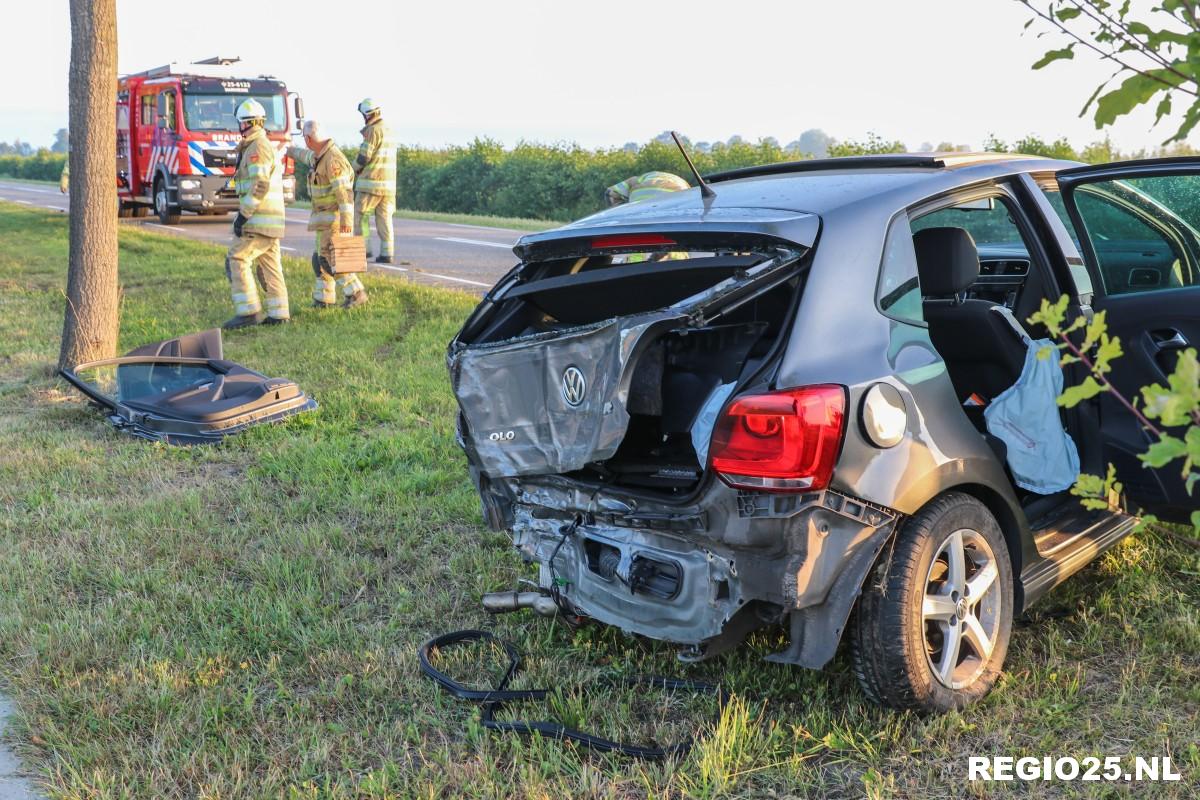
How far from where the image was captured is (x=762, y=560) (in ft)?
9.04

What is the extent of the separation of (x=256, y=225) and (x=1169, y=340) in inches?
314

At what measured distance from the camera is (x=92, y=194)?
25.2ft

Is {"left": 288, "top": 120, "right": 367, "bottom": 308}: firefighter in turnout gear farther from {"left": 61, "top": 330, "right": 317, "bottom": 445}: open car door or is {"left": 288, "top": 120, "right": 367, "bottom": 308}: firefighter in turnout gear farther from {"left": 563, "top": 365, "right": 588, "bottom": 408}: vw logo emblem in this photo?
{"left": 563, "top": 365, "right": 588, "bottom": 408}: vw logo emblem

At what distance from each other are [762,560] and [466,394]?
1213 millimetres

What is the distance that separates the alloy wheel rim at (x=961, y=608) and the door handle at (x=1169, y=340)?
0.84 m

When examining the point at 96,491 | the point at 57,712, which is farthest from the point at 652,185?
the point at 57,712

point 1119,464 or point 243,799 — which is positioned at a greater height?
point 1119,464

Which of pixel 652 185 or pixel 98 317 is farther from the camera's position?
pixel 98 317

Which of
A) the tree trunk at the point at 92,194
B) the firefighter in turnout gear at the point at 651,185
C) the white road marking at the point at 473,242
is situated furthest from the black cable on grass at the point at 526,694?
the white road marking at the point at 473,242

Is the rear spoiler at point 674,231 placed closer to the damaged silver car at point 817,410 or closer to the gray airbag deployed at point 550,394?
the damaged silver car at point 817,410

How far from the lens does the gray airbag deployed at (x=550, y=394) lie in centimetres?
293

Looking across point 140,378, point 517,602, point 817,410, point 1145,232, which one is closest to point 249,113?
point 140,378

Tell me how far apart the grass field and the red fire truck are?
49.7 feet

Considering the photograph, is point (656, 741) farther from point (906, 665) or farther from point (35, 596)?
point (35, 596)
